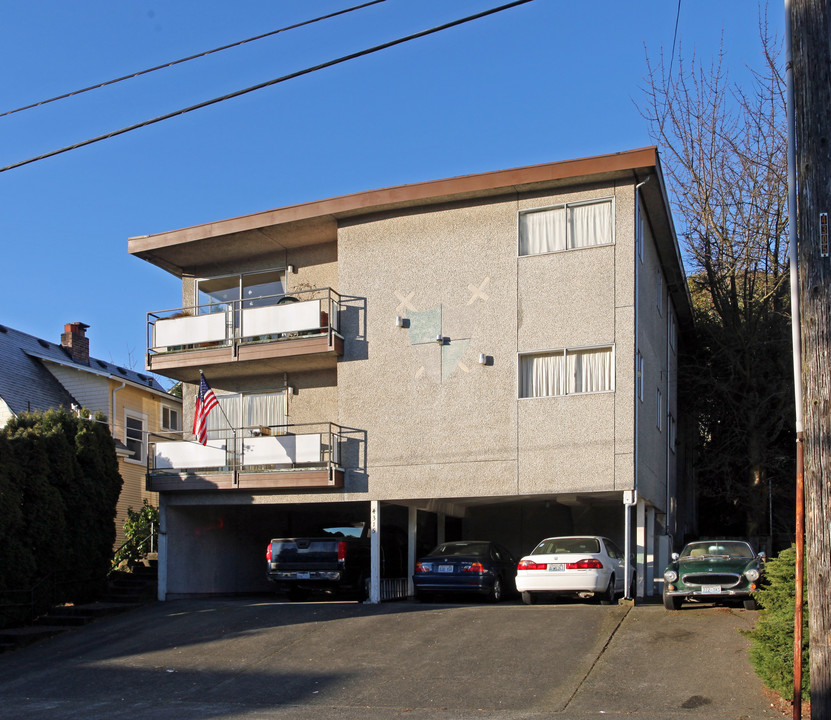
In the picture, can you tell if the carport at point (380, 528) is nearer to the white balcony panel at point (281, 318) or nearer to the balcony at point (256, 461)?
the balcony at point (256, 461)

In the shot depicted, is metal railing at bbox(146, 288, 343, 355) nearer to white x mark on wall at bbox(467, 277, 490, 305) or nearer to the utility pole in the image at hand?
white x mark on wall at bbox(467, 277, 490, 305)

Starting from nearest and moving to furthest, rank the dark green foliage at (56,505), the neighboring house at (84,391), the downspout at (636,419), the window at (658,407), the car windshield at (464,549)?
the downspout at (636,419) → the dark green foliage at (56,505) → the car windshield at (464,549) → the window at (658,407) → the neighboring house at (84,391)

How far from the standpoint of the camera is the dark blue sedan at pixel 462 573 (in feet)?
58.6

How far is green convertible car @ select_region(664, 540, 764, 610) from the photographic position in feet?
49.6

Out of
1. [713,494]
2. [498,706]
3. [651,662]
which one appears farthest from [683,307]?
[498,706]

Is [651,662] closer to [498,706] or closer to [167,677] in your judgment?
[498,706]

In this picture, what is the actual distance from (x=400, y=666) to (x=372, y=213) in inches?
403

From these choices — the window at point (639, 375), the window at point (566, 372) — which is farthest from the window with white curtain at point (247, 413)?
the window at point (639, 375)

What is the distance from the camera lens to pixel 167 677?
44.1ft

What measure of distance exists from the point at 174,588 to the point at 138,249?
789cm

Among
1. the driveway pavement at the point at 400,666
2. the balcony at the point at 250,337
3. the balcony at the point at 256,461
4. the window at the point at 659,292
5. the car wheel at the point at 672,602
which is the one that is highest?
the window at the point at 659,292

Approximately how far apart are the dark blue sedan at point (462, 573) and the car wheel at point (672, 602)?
356 cm

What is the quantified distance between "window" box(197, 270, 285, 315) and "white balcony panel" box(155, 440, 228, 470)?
3475 millimetres

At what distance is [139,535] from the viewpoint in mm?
24469
